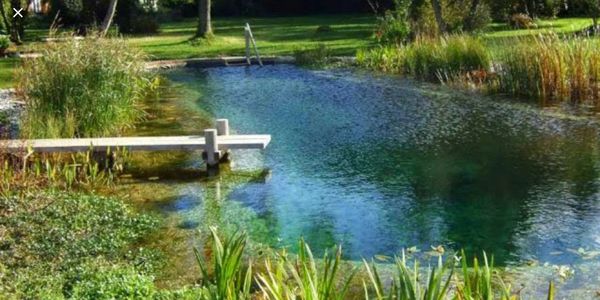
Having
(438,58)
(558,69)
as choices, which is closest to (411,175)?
(558,69)

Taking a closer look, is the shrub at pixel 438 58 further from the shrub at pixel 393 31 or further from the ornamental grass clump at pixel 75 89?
the ornamental grass clump at pixel 75 89

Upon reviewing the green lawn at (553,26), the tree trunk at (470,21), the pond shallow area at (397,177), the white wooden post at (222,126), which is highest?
the tree trunk at (470,21)

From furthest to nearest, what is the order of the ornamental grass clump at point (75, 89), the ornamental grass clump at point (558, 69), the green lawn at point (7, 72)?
the green lawn at point (7, 72) < the ornamental grass clump at point (558, 69) < the ornamental grass clump at point (75, 89)

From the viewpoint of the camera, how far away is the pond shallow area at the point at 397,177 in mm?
7023

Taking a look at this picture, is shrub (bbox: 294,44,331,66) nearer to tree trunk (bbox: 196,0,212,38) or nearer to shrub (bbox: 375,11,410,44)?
shrub (bbox: 375,11,410,44)

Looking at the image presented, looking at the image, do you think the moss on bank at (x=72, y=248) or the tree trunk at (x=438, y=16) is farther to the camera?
the tree trunk at (x=438, y=16)

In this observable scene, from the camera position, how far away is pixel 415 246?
673 centimetres

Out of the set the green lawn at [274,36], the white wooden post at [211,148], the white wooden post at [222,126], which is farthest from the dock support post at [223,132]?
the green lawn at [274,36]

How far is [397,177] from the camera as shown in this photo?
9047 mm

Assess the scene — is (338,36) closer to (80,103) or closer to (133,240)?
(80,103)

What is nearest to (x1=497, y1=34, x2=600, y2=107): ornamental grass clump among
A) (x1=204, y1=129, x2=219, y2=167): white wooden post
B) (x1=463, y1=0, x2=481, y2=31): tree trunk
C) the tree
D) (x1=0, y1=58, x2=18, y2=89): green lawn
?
(x1=204, y1=129, x2=219, y2=167): white wooden post

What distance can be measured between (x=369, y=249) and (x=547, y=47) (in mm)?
7711

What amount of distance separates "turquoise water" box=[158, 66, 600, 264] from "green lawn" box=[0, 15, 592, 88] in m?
3.66

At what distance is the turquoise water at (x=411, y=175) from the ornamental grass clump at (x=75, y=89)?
1.31 m
